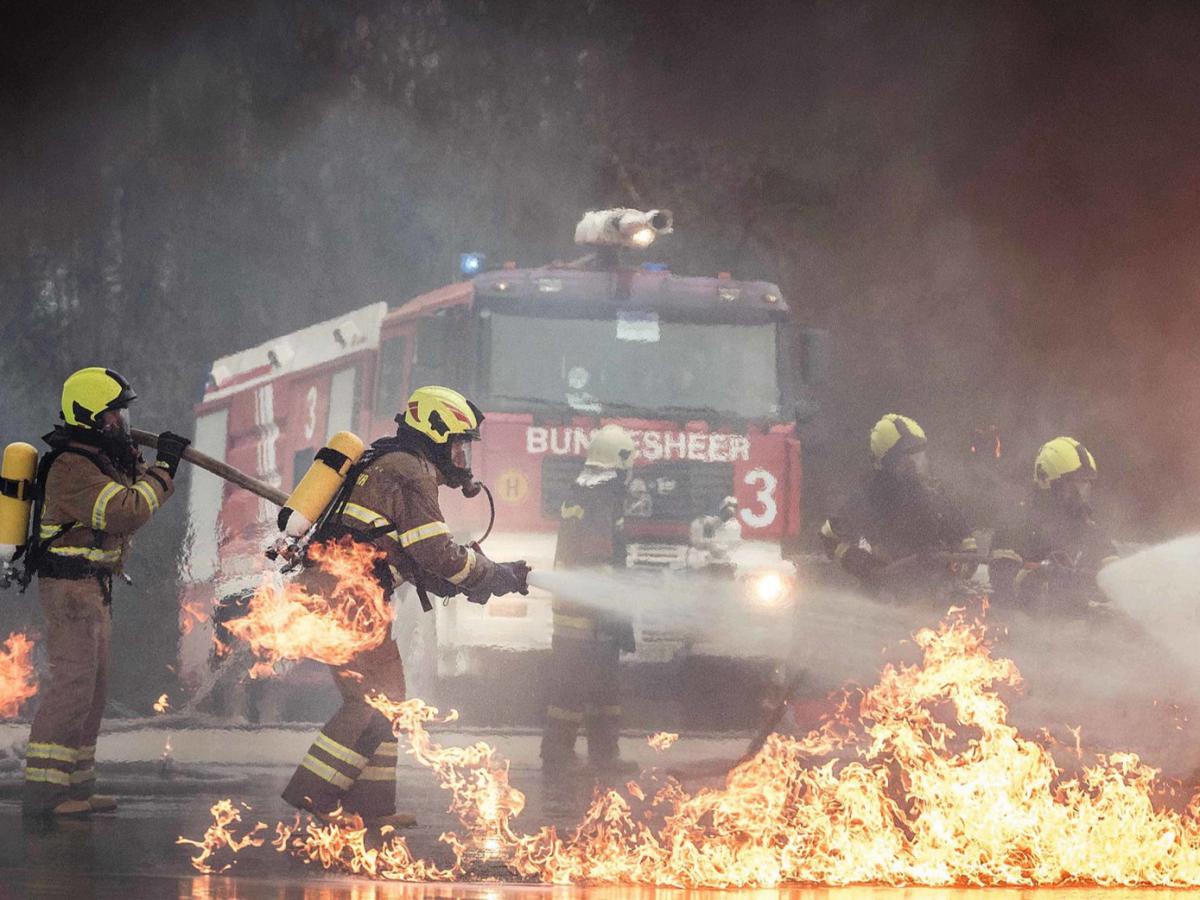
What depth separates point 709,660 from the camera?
9898 mm

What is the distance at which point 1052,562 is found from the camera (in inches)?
367

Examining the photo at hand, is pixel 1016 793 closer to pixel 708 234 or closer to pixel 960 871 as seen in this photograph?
pixel 960 871

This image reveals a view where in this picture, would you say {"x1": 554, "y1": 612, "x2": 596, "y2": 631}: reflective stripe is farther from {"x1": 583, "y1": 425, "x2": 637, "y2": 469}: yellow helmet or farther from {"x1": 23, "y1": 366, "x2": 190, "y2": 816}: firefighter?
{"x1": 23, "y1": 366, "x2": 190, "y2": 816}: firefighter

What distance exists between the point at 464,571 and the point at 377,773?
788 mm

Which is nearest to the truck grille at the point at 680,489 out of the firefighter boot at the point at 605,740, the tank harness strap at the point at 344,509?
the firefighter boot at the point at 605,740

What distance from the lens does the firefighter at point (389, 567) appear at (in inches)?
229

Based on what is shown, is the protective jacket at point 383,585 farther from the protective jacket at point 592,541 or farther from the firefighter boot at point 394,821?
the protective jacket at point 592,541

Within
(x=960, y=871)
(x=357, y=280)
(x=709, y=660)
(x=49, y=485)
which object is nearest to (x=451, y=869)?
(x=960, y=871)

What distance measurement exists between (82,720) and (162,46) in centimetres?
936

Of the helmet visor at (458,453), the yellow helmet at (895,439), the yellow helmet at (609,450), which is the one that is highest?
the yellow helmet at (895,439)

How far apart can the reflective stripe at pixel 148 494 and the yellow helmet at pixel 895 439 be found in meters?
4.28

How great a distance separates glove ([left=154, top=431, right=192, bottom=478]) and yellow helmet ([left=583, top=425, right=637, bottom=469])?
282cm

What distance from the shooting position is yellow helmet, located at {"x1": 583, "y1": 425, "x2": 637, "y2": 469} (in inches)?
348

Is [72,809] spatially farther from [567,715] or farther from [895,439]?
[895,439]
